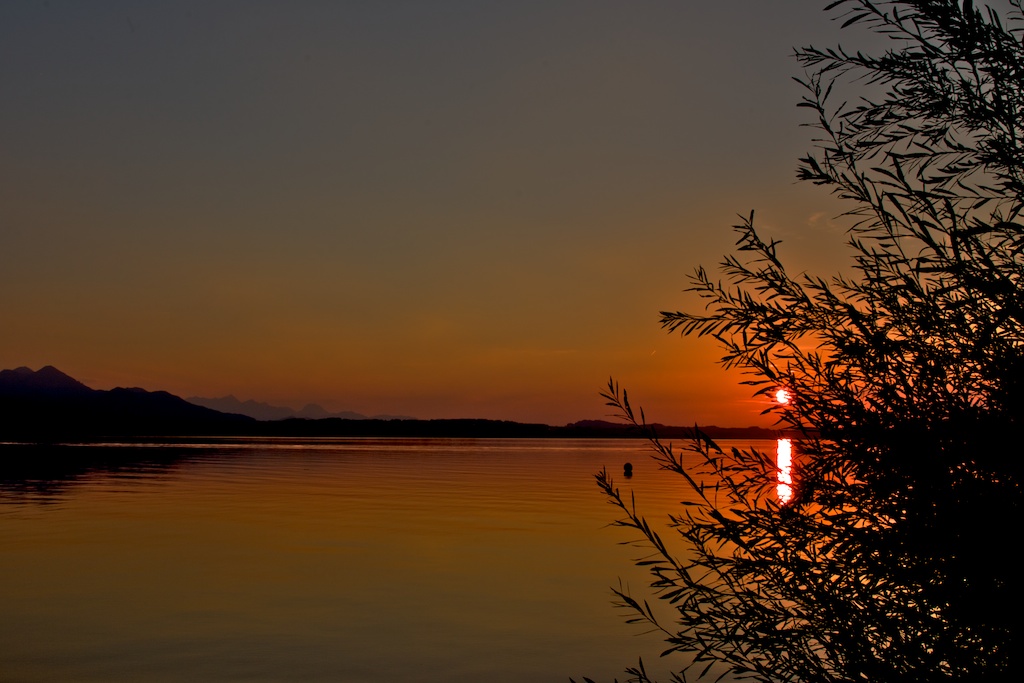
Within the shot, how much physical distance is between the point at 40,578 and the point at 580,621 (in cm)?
1281

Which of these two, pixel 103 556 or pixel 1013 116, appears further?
pixel 103 556

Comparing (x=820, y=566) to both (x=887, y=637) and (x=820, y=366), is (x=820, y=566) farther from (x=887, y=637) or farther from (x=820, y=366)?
(x=820, y=366)

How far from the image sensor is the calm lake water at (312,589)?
14.5m

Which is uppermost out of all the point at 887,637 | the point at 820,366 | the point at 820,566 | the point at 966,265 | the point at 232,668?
the point at 966,265

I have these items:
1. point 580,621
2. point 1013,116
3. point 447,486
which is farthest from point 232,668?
point 447,486

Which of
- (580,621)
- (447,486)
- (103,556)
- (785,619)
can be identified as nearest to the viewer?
(785,619)

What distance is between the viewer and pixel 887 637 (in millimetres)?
5293

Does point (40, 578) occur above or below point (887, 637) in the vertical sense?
below

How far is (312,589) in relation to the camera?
1994 cm

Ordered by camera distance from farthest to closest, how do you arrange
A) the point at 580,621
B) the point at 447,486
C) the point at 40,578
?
the point at 447,486, the point at 40,578, the point at 580,621

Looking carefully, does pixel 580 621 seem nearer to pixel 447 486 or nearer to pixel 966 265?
pixel 966 265

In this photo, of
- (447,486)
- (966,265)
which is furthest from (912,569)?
(447,486)

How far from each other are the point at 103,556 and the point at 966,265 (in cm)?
2387

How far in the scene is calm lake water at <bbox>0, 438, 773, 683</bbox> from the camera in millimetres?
14547
